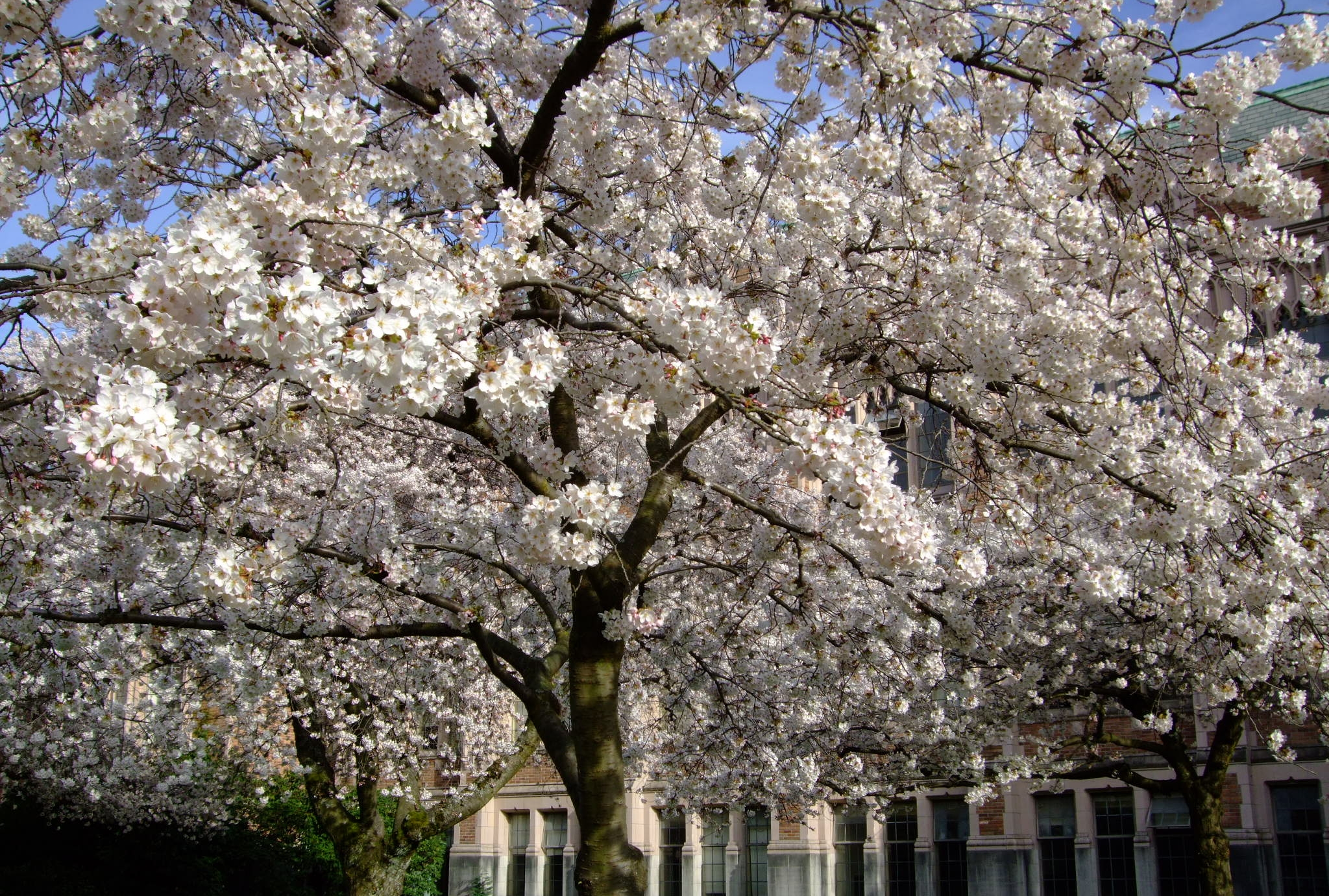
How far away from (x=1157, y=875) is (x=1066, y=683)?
569cm

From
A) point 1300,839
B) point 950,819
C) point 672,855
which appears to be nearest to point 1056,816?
point 950,819

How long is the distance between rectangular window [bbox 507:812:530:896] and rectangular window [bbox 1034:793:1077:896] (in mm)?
12095

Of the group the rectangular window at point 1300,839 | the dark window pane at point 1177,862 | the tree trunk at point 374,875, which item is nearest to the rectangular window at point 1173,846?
the dark window pane at point 1177,862

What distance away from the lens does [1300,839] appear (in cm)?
1616

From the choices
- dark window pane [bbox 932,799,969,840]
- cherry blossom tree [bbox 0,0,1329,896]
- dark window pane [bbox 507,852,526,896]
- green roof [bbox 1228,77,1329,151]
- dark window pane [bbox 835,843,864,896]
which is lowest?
dark window pane [bbox 507,852,526,896]

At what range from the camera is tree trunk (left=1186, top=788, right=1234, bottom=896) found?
12.0m

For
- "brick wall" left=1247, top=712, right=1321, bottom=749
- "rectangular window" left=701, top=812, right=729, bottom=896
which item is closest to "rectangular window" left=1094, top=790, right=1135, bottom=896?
"brick wall" left=1247, top=712, right=1321, bottom=749

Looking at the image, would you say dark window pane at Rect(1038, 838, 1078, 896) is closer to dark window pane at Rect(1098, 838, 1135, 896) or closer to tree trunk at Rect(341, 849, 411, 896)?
dark window pane at Rect(1098, 838, 1135, 896)

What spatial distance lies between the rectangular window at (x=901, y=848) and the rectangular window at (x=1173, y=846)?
13.6 ft

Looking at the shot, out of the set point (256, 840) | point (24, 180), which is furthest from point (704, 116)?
point (256, 840)

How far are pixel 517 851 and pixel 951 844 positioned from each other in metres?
10.9

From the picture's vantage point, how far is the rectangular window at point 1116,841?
690 inches

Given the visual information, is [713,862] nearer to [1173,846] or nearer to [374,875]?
[1173,846]

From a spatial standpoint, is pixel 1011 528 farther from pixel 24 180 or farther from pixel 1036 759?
pixel 1036 759
